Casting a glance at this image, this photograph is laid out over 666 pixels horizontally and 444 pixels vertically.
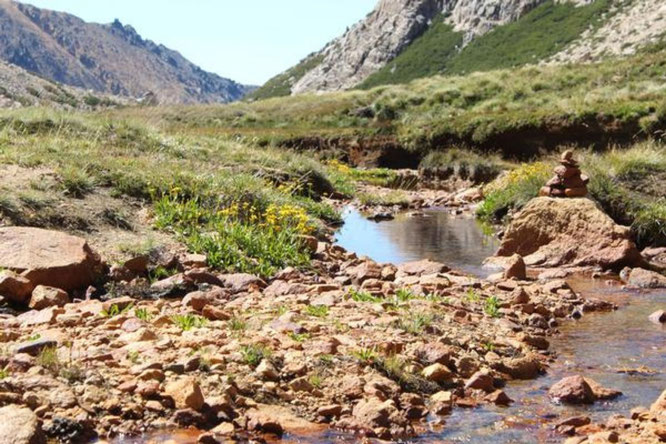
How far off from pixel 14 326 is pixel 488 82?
117 ft

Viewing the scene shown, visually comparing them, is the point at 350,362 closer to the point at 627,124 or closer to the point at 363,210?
the point at 363,210

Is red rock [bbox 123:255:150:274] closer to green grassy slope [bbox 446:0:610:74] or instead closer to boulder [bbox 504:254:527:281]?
boulder [bbox 504:254:527:281]

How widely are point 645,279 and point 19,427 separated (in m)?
7.30

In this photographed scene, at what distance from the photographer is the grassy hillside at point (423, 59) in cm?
10850

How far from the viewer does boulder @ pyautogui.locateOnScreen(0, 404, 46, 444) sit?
3.52 m

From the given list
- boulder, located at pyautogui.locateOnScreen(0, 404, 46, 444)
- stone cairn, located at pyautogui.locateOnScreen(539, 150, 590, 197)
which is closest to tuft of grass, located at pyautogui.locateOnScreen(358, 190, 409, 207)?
stone cairn, located at pyautogui.locateOnScreen(539, 150, 590, 197)

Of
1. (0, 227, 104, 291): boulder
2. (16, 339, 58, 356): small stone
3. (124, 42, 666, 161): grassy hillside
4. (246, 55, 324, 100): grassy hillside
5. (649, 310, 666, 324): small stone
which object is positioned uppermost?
(246, 55, 324, 100): grassy hillside

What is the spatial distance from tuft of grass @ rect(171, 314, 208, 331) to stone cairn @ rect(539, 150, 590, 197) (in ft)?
24.7

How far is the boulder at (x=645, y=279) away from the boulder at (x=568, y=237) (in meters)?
0.77

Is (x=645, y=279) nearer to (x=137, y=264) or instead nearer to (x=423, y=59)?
(x=137, y=264)

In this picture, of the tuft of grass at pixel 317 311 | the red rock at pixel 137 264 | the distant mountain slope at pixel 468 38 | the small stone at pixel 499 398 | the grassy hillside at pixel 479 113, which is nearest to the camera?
the small stone at pixel 499 398

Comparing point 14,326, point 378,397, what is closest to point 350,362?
point 378,397

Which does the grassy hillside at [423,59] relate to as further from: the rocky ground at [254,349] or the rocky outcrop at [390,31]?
the rocky ground at [254,349]

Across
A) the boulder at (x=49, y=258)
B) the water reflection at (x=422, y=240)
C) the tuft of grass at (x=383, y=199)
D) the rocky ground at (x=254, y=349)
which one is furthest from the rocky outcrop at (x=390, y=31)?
the boulder at (x=49, y=258)
